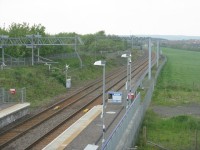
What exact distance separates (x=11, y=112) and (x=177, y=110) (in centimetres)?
1574

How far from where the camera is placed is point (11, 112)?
27906 millimetres

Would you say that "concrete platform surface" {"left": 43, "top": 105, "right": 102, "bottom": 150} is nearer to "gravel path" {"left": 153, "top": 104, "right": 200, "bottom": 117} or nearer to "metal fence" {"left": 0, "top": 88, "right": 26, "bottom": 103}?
"metal fence" {"left": 0, "top": 88, "right": 26, "bottom": 103}

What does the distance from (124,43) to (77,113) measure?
276 ft

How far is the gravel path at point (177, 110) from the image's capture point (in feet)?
115

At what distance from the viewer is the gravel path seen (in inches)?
1374

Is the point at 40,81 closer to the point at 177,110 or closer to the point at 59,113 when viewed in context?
the point at 59,113

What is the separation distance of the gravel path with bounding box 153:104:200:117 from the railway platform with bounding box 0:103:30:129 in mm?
11770

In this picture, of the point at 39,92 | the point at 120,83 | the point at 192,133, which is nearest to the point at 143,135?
the point at 192,133

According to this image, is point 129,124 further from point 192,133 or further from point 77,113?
point 77,113

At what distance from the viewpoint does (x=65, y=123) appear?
92.0ft

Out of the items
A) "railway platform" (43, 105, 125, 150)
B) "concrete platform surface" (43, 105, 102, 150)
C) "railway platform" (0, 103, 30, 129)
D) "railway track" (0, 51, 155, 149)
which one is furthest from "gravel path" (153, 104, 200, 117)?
"railway platform" (0, 103, 30, 129)

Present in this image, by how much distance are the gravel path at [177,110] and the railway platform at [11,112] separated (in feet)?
38.6

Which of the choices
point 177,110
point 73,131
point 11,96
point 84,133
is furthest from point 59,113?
Result: point 177,110

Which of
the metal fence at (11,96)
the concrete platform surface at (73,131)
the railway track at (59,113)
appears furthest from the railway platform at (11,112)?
the concrete platform surface at (73,131)
